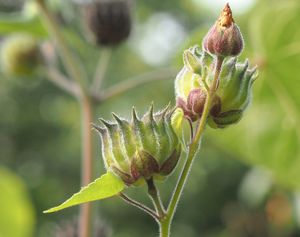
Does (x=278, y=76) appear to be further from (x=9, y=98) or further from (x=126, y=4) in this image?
(x=9, y=98)

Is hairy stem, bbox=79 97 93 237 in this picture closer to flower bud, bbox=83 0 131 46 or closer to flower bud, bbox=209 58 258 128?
flower bud, bbox=83 0 131 46

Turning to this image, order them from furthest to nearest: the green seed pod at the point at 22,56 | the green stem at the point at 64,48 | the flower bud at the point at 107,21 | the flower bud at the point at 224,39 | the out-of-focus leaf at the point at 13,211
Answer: the out-of-focus leaf at the point at 13,211 → the green seed pod at the point at 22,56 → the flower bud at the point at 107,21 → the green stem at the point at 64,48 → the flower bud at the point at 224,39

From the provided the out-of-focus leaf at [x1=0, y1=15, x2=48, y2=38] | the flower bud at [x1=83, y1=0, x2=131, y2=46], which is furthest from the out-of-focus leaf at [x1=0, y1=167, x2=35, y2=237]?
the flower bud at [x1=83, y1=0, x2=131, y2=46]

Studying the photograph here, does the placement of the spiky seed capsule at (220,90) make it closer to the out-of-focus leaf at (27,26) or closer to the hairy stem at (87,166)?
the hairy stem at (87,166)

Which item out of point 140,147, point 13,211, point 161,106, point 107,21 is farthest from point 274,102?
point 161,106

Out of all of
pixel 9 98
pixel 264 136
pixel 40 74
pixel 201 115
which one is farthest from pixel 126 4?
pixel 9 98

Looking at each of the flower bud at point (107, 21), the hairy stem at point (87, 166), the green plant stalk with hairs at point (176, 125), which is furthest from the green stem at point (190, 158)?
the flower bud at point (107, 21)
